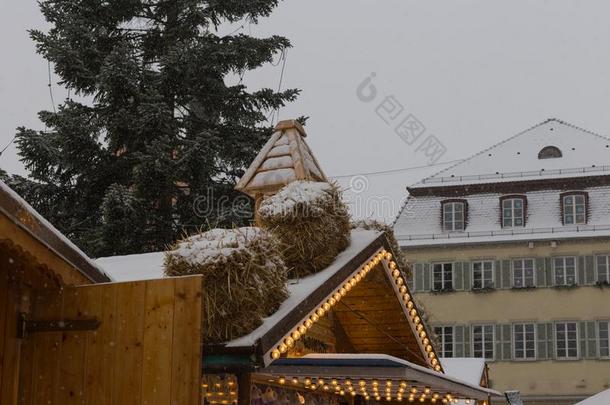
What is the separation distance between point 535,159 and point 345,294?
3285 centimetres

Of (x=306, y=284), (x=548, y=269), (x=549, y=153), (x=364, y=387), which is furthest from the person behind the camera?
(x=549, y=153)

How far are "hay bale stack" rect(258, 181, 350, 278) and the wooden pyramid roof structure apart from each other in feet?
6.41

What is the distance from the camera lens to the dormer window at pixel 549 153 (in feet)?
140

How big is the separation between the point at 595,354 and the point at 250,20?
74.3ft

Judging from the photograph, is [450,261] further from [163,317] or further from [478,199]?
[163,317]

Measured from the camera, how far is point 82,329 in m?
6.67

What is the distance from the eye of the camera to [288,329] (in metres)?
8.41

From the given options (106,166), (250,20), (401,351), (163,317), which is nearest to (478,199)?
(250,20)

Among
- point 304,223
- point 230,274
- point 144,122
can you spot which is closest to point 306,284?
point 304,223

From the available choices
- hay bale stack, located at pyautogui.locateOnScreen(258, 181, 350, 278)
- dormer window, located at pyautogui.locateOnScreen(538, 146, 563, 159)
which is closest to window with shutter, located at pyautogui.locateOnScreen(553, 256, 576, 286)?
dormer window, located at pyautogui.locateOnScreen(538, 146, 563, 159)

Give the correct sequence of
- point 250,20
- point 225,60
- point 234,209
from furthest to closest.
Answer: point 250,20, point 225,60, point 234,209

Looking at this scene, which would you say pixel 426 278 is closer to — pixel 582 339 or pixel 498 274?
pixel 498 274

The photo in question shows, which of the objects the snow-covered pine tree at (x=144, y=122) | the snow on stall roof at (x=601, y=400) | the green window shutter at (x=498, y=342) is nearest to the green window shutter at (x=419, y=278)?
the green window shutter at (x=498, y=342)

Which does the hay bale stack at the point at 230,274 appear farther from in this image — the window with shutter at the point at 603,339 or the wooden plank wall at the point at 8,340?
the window with shutter at the point at 603,339
